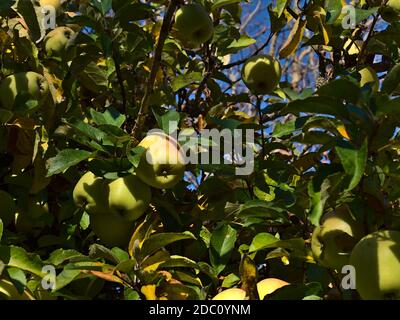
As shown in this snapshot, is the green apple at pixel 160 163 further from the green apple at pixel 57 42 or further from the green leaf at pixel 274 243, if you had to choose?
the green apple at pixel 57 42

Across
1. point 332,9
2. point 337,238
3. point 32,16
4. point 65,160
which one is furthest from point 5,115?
point 332,9

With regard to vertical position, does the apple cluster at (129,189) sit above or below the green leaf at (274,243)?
above

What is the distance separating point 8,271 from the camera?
1.10 meters

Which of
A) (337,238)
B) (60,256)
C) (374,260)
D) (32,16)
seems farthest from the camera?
(32,16)

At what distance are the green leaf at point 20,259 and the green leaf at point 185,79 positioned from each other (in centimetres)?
85

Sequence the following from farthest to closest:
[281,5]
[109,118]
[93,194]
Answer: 1. [281,5]
2. [109,118]
3. [93,194]

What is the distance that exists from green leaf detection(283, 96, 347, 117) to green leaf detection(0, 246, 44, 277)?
20.7 inches

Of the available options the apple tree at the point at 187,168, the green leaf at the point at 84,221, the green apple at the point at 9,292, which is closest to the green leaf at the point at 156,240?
the apple tree at the point at 187,168

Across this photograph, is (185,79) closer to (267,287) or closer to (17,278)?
(267,287)

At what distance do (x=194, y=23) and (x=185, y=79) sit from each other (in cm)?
23

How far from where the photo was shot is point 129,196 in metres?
1.30

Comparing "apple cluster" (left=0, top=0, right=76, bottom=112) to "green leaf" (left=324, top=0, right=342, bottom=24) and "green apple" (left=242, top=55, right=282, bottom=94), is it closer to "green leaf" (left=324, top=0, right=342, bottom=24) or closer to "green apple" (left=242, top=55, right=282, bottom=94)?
"green apple" (left=242, top=55, right=282, bottom=94)

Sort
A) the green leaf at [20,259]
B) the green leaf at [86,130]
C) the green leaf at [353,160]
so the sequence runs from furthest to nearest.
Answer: the green leaf at [86,130], the green leaf at [20,259], the green leaf at [353,160]

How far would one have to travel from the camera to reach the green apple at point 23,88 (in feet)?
4.90
